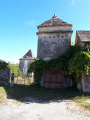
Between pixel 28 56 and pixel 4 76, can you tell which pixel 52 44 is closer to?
pixel 4 76

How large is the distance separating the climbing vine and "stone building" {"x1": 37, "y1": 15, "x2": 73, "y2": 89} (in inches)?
28.4

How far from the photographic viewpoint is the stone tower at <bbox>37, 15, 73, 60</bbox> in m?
10.0

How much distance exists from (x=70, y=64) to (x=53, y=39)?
4.14m

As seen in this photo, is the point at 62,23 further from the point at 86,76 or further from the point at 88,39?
the point at 86,76

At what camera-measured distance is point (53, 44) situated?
1028 centimetres

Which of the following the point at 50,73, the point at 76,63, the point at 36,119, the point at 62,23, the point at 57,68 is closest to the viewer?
the point at 36,119

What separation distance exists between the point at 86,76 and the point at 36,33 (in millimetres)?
7443

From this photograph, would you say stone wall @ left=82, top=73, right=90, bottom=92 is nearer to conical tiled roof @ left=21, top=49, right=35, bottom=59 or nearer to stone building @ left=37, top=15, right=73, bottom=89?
stone building @ left=37, top=15, right=73, bottom=89

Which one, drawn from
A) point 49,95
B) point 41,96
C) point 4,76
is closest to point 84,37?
point 49,95

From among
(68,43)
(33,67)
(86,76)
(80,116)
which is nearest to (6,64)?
(33,67)

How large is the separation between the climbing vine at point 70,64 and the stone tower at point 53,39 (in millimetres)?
928

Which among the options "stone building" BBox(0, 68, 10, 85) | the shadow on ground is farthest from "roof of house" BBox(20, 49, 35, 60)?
the shadow on ground

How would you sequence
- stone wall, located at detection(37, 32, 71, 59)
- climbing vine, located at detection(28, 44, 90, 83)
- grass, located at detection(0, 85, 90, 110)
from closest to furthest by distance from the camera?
grass, located at detection(0, 85, 90, 110), climbing vine, located at detection(28, 44, 90, 83), stone wall, located at detection(37, 32, 71, 59)

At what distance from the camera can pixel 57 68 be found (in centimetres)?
890
